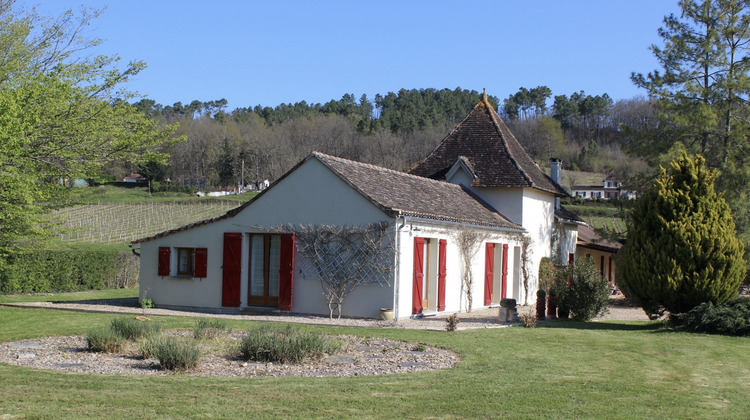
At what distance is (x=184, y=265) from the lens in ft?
67.6

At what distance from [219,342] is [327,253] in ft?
20.3

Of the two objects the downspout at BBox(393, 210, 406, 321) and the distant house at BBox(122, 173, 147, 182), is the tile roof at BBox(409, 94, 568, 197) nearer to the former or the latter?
the downspout at BBox(393, 210, 406, 321)

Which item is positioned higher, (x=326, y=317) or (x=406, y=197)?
(x=406, y=197)

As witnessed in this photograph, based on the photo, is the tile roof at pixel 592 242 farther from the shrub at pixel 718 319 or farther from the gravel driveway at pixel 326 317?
the shrub at pixel 718 319

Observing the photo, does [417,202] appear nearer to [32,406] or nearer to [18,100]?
[18,100]

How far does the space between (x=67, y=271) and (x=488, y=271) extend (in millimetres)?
15968

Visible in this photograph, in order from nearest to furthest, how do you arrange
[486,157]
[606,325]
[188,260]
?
1. [606,325]
2. [188,260]
3. [486,157]

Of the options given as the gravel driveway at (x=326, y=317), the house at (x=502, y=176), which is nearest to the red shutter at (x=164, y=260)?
the gravel driveway at (x=326, y=317)

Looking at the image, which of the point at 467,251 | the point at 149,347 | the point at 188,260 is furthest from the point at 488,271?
the point at 149,347

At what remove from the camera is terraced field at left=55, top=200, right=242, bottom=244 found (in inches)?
1789

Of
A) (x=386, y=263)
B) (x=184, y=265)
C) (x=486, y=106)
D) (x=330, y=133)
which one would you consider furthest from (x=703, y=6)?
(x=330, y=133)

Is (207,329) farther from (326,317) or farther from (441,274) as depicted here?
(441,274)

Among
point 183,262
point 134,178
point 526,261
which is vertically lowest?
point 183,262

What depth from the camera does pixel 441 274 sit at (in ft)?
63.4
